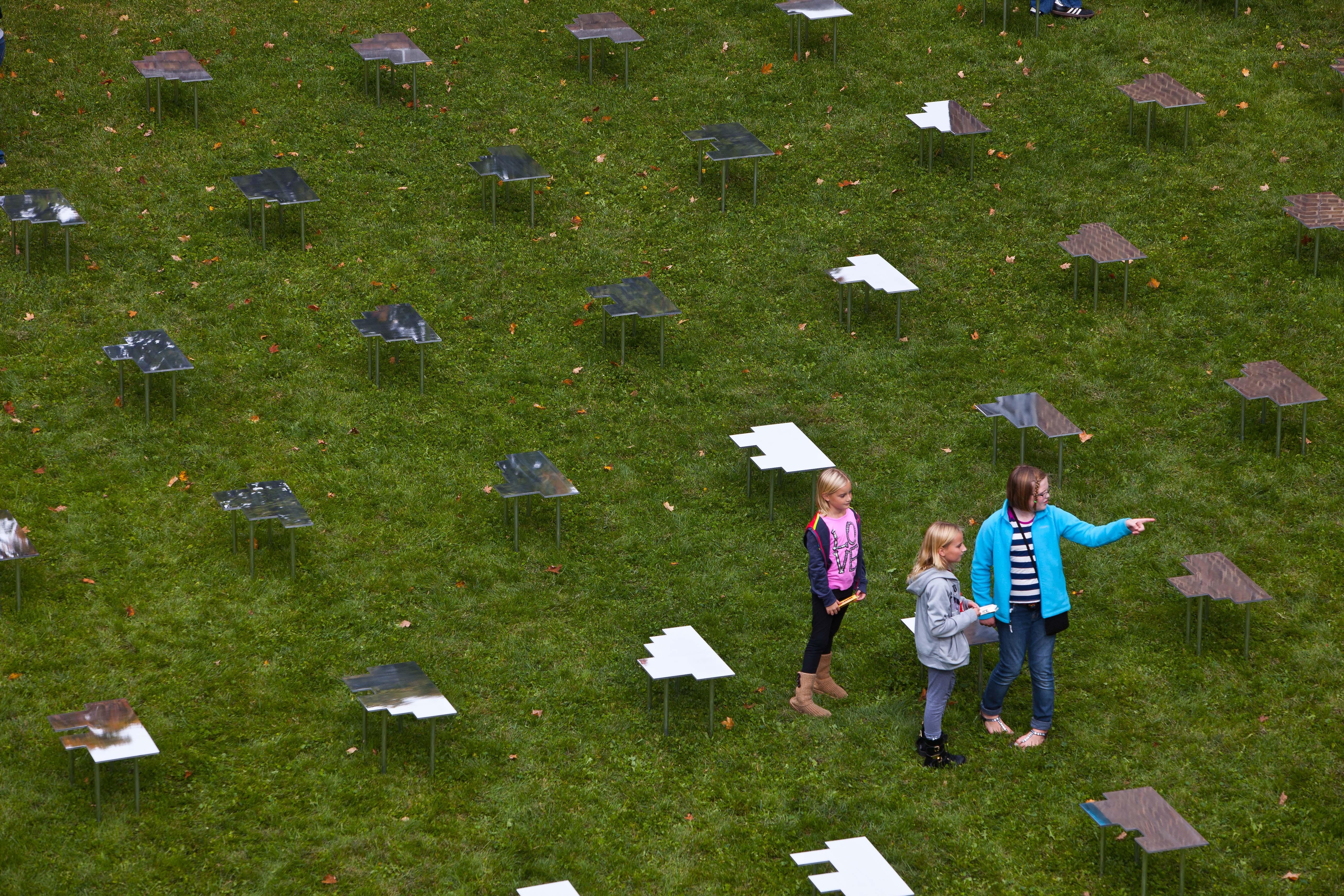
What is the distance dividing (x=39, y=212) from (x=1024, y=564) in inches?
380

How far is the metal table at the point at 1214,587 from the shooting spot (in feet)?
37.3

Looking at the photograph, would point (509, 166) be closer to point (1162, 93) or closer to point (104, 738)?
point (1162, 93)

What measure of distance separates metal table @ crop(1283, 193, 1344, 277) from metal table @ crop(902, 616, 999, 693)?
20.4ft

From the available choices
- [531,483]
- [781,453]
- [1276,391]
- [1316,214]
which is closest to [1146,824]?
[781,453]

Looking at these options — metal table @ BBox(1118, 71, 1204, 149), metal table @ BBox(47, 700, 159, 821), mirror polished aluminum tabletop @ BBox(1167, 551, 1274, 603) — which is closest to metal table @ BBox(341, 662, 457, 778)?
metal table @ BBox(47, 700, 159, 821)

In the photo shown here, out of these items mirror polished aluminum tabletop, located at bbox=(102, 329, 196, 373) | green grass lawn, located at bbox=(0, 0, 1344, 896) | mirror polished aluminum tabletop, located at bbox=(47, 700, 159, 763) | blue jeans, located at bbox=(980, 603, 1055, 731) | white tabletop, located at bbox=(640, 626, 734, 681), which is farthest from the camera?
mirror polished aluminum tabletop, located at bbox=(102, 329, 196, 373)

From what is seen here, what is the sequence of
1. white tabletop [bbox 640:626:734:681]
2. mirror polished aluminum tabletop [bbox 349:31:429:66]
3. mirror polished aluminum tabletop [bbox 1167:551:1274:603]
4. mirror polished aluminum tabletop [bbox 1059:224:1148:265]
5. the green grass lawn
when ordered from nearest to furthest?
the green grass lawn → white tabletop [bbox 640:626:734:681] → mirror polished aluminum tabletop [bbox 1167:551:1274:603] → mirror polished aluminum tabletop [bbox 1059:224:1148:265] → mirror polished aluminum tabletop [bbox 349:31:429:66]

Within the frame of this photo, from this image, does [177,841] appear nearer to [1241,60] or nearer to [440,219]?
[440,219]

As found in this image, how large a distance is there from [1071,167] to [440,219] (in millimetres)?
6645

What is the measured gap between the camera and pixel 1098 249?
14695mm

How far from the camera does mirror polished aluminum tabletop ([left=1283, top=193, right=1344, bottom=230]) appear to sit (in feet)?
49.2

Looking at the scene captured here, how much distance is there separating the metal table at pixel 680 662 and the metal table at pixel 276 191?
628cm

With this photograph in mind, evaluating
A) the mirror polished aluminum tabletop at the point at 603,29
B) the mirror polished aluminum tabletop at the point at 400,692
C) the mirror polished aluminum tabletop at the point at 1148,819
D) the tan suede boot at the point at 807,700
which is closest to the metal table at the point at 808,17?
the mirror polished aluminum tabletop at the point at 603,29

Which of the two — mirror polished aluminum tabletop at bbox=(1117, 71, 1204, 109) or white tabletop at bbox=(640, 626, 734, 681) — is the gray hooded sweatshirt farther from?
mirror polished aluminum tabletop at bbox=(1117, 71, 1204, 109)
